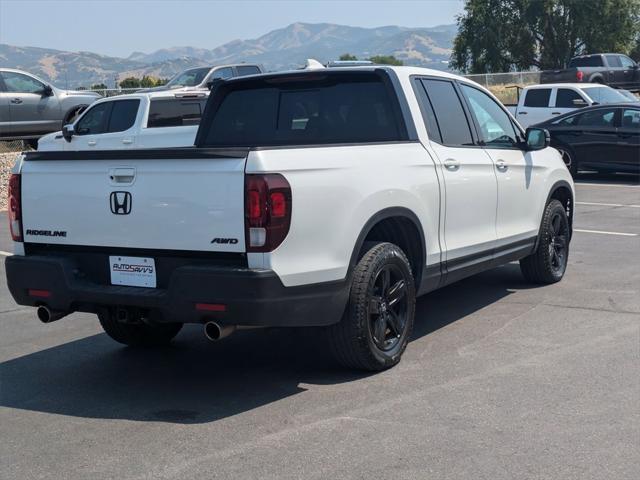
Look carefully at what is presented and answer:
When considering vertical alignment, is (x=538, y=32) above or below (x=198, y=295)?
below

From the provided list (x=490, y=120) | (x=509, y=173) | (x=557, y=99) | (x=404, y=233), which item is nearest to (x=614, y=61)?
(x=557, y=99)

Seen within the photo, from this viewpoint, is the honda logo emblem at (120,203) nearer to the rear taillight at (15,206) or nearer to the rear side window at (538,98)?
the rear taillight at (15,206)

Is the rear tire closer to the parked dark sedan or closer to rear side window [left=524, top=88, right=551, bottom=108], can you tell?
the parked dark sedan

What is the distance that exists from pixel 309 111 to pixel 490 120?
1764 mm

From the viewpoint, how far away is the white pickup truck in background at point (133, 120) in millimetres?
16734

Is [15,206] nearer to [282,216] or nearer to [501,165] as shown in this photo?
[282,216]

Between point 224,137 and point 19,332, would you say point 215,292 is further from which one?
point 19,332

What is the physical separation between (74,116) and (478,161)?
51.7ft

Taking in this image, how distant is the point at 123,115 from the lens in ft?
55.8

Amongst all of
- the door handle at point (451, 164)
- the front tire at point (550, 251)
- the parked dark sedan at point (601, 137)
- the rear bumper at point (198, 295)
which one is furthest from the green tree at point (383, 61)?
the parked dark sedan at point (601, 137)

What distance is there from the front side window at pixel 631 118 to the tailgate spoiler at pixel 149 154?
46.5 feet

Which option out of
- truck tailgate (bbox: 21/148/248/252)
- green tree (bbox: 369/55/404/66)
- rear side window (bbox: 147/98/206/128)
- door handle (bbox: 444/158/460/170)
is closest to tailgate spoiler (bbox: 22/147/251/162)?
truck tailgate (bbox: 21/148/248/252)

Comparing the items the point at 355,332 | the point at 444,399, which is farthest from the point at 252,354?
the point at 444,399

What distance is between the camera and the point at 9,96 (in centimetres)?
2050
